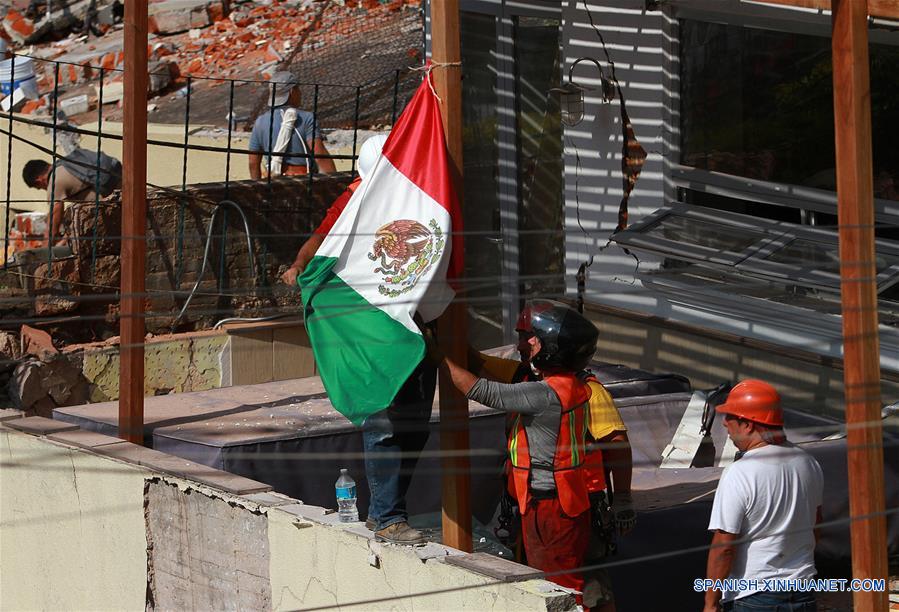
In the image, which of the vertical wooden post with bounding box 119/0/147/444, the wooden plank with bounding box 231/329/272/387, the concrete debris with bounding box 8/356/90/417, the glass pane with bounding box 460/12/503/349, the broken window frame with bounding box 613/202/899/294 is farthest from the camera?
the glass pane with bounding box 460/12/503/349

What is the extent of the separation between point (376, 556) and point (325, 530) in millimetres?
319

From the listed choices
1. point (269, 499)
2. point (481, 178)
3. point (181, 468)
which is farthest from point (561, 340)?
point (481, 178)

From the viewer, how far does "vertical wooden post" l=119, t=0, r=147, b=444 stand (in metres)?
6.17

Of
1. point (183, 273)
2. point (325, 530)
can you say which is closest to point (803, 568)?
point (325, 530)

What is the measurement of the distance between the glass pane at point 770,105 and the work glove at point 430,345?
4559mm

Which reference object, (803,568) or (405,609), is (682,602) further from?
(405,609)

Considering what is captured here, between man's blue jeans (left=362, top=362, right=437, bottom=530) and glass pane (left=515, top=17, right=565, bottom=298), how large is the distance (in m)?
4.63

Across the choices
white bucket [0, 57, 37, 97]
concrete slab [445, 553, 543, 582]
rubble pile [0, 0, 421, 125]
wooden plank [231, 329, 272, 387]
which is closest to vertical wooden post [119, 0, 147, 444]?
concrete slab [445, 553, 543, 582]

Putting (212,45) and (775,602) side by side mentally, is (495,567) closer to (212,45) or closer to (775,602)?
(775,602)

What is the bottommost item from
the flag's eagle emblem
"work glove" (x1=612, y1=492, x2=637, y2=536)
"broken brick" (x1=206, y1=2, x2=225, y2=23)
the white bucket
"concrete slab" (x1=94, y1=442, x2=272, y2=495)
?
"concrete slab" (x1=94, y1=442, x2=272, y2=495)

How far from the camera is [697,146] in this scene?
8.71 metres

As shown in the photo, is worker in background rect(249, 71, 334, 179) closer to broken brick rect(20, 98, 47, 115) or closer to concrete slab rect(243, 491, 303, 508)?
concrete slab rect(243, 491, 303, 508)

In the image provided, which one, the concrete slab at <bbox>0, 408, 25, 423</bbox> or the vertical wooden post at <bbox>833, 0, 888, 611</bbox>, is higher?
the vertical wooden post at <bbox>833, 0, 888, 611</bbox>

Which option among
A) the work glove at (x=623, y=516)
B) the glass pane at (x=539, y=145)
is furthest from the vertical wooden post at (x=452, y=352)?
the glass pane at (x=539, y=145)
